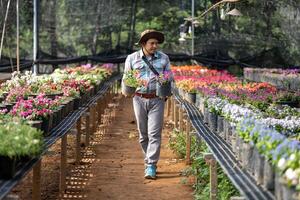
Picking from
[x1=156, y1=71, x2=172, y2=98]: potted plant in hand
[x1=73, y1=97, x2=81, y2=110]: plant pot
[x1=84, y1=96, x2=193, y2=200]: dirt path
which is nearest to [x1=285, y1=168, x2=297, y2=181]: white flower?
[x1=84, y1=96, x2=193, y2=200]: dirt path

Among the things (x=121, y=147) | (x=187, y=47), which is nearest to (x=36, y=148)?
(x=121, y=147)

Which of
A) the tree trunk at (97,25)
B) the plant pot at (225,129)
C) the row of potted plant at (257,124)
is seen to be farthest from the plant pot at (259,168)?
the tree trunk at (97,25)

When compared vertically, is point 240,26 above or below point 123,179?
above

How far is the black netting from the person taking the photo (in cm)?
2052

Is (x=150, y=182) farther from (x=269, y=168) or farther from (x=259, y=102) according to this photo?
(x=269, y=168)

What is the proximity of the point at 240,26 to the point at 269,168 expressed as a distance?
24.3 meters

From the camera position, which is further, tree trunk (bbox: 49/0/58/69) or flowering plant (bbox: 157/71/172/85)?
tree trunk (bbox: 49/0/58/69)

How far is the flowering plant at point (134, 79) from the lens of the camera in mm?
6648

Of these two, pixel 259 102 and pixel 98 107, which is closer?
pixel 259 102

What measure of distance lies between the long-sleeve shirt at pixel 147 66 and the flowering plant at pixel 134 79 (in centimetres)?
5

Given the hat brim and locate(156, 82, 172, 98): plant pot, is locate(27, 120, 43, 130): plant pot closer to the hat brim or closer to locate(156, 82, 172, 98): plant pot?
locate(156, 82, 172, 98): plant pot

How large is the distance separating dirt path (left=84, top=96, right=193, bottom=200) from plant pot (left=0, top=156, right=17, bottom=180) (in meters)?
2.38

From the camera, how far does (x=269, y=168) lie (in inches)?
137

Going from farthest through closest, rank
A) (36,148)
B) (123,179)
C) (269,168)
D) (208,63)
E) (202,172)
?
(208,63) < (123,179) < (202,172) < (36,148) < (269,168)
